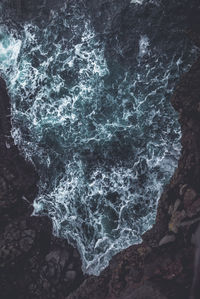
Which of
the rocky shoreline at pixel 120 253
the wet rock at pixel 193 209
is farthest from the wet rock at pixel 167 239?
the wet rock at pixel 193 209

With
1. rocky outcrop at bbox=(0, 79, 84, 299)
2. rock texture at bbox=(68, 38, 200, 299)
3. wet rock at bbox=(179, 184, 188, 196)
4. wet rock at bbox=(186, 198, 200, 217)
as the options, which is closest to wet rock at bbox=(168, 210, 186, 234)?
rock texture at bbox=(68, 38, 200, 299)

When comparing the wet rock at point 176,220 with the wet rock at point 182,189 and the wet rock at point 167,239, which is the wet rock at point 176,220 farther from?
the wet rock at point 182,189

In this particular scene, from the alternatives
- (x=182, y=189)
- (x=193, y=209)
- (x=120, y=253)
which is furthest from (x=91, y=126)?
(x=193, y=209)

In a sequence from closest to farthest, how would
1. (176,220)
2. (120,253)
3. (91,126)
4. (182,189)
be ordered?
(176,220)
(182,189)
(120,253)
(91,126)

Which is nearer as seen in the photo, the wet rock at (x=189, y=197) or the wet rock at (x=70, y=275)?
the wet rock at (x=189, y=197)

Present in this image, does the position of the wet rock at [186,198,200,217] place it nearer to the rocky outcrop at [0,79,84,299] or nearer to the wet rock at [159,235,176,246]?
the wet rock at [159,235,176,246]

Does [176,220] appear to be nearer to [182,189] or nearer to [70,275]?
[182,189]
